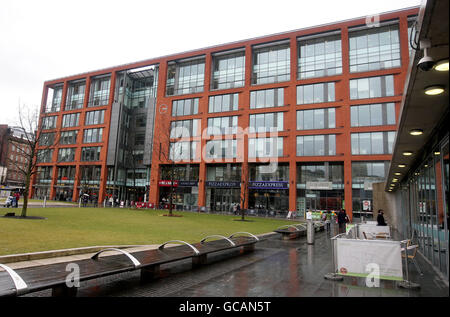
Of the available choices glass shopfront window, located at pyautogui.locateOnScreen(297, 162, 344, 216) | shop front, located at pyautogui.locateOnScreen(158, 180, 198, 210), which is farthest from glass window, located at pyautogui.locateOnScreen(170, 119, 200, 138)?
glass shopfront window, located at pyautogui.locateOnScreen(297, 162, 344, 216)

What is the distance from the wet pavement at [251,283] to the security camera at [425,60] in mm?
4167

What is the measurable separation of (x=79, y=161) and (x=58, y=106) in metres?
15.1

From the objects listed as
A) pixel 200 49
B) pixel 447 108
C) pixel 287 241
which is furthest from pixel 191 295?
pixel 200 49

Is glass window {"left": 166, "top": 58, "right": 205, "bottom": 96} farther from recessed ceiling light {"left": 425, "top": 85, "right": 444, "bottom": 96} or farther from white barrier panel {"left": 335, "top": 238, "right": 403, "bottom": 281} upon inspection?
recessed ceiling light {"left": 425, "top": 85, "right": 444, "bottom": 96}

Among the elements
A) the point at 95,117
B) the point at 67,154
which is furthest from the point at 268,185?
the point at 67,154

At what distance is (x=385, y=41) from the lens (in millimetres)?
37969

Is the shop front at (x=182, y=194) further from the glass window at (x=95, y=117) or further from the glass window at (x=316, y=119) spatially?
the glass window at (x=95, y=117)

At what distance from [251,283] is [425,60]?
16.6 ft

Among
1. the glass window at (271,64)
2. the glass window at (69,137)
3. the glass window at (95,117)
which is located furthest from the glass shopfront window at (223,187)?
the glass window at (69,137)

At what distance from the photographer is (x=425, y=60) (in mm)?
3791

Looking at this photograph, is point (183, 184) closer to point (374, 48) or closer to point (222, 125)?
point (222, 125)

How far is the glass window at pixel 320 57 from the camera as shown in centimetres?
4028

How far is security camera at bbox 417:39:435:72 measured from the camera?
3619 mm

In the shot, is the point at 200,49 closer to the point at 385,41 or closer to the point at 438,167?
the point at 385,41
